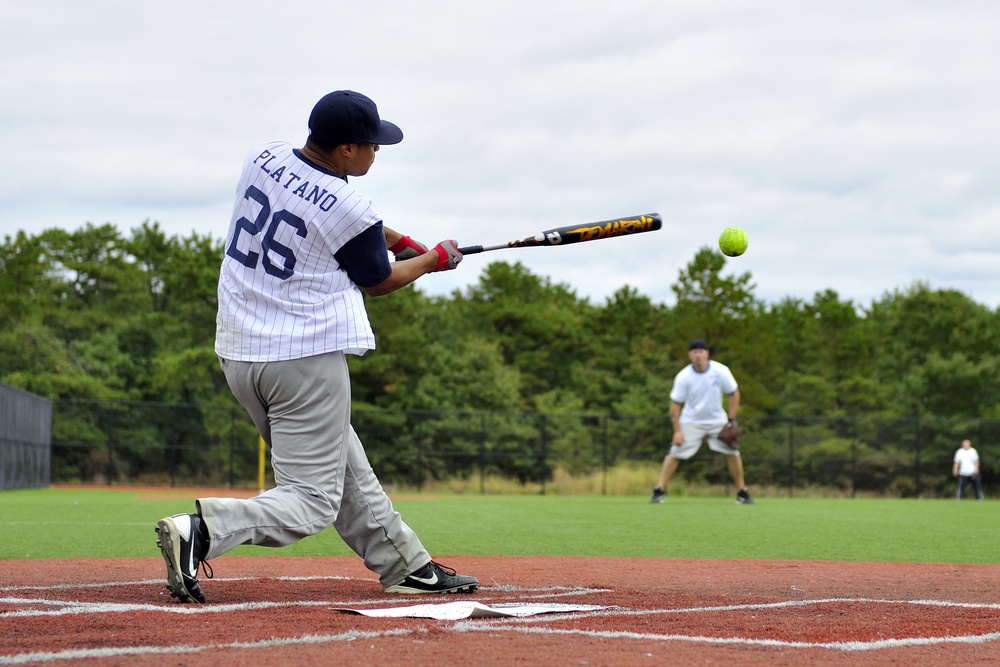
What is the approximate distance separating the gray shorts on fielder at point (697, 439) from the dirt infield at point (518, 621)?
9087 mm

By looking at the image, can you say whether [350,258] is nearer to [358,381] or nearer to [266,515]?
[266,515]

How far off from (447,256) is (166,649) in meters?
2.38

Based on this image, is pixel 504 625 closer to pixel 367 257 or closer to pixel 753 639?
pixel 753 639

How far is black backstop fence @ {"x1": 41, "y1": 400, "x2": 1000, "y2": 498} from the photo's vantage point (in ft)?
106

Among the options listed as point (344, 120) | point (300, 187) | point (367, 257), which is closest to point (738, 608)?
point (367, 257)

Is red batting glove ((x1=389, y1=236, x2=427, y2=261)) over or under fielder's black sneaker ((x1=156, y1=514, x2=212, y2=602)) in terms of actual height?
over

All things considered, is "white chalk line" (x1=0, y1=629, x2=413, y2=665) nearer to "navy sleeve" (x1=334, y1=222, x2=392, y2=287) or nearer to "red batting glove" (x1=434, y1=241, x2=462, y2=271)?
"navy sleeve" (x1=334, y1=222, x2=392, y2=287)

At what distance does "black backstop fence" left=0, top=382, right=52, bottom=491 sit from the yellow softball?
58.7 ft

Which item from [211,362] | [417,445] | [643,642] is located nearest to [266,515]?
[643,642]

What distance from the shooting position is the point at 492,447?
3372 centimetres

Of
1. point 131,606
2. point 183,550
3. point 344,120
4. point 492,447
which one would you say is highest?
point 344,120

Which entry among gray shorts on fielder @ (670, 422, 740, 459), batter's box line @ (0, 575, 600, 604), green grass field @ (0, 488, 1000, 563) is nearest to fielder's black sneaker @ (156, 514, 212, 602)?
batter's box line @ (0, 575, 600, 604)

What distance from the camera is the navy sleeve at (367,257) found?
180 inches

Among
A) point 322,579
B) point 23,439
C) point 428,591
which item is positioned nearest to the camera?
point 428,591
